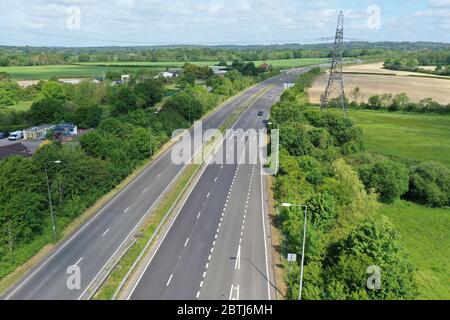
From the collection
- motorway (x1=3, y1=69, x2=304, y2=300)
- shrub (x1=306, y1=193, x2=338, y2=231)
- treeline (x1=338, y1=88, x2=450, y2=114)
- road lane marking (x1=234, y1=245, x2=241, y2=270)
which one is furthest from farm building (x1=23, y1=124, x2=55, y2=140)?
treeline (x1=338, y1=88, x2=450, y2=114)

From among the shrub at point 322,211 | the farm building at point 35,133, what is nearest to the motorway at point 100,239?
the shrub at point 322,211

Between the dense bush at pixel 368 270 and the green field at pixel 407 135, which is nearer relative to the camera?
the dense bush at pixel 368 270

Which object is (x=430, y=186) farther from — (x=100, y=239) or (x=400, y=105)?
(x=400, y=105)

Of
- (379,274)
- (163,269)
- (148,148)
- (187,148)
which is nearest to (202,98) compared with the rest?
(187,148)

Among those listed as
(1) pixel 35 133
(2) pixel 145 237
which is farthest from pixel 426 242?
(1) pixel 35 133

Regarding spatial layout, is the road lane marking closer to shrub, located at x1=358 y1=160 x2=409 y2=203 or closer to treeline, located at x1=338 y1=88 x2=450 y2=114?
shrub, located at x1=358 y1=160 x2=409 y2=203

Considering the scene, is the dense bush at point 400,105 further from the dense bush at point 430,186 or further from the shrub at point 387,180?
the shrub at point 387,180

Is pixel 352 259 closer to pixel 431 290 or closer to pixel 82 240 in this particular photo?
pixel 431 290
